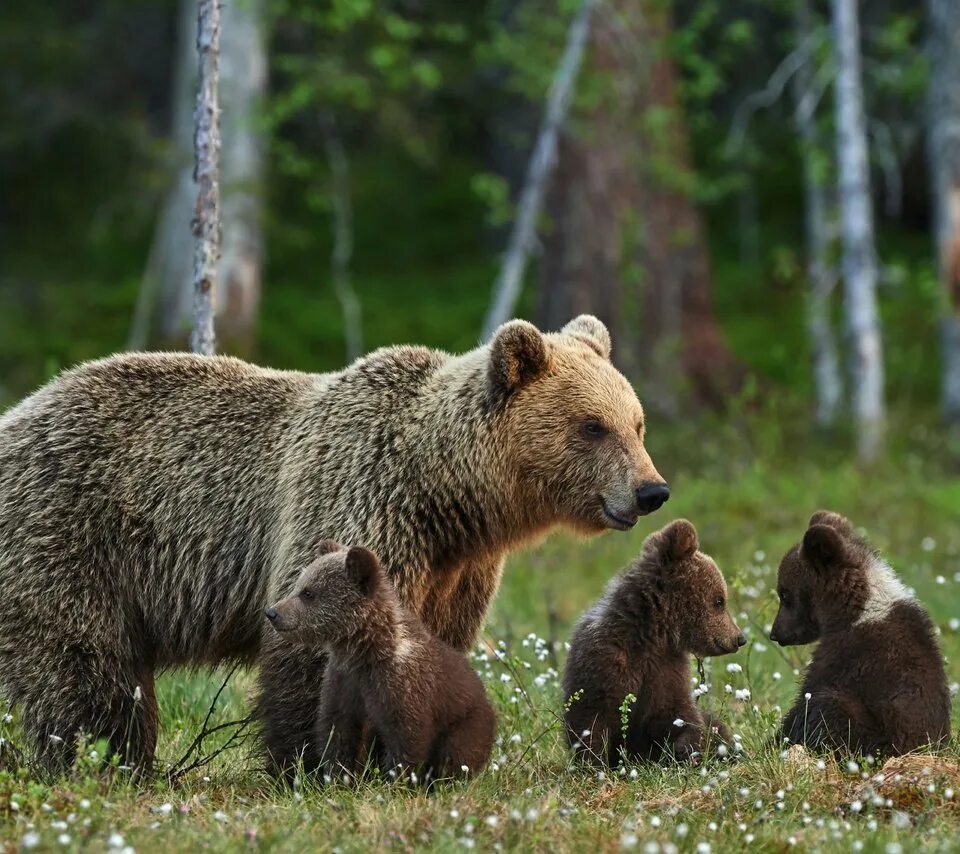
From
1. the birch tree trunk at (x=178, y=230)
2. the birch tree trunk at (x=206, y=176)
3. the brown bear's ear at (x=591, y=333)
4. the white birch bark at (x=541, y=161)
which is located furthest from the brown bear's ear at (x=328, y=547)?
the birch tree trunk at (x=178, y=230)

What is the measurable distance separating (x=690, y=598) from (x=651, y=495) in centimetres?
45

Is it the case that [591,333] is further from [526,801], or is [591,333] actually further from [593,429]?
[526,801]

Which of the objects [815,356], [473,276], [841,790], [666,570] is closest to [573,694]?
[666,570]

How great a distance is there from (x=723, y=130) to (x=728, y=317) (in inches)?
363

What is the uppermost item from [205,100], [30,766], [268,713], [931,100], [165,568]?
[931,100]

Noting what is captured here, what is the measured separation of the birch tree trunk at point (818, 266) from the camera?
1758cm

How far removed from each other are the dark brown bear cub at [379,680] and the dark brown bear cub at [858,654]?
4.24 feet

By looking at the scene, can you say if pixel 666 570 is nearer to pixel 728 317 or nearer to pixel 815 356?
pixel 815 356

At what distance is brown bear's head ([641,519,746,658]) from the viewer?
20.8ft

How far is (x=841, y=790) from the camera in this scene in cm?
546

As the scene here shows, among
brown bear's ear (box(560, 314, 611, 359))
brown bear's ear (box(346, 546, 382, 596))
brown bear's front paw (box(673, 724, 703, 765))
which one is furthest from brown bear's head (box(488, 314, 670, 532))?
brown bear's ear (box(346, 546, 382, 596))

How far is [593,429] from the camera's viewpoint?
659 centimetres

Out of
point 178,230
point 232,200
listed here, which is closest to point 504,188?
point 232,200

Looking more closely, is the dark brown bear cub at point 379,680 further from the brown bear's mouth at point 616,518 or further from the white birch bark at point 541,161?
the white birch bark at point 541,161
